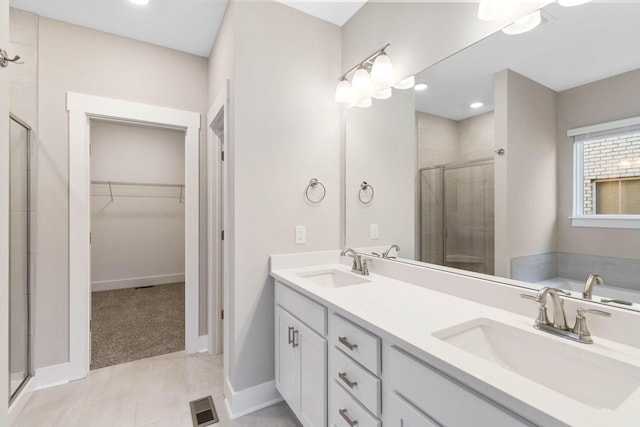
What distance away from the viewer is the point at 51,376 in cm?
208

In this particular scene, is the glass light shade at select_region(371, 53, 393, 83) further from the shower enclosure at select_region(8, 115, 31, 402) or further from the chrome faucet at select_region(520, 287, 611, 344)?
the shower enclosure at select_region(8, 115, 31, 402)

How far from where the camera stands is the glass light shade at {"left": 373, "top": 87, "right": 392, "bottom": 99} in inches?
72.5

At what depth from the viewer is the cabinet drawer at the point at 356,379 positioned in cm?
103

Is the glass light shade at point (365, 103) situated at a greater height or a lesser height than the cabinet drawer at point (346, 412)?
greater

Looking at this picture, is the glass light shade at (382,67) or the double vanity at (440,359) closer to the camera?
the double vanity at (440,359)

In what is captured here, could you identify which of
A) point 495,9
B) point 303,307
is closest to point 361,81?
point 495,9

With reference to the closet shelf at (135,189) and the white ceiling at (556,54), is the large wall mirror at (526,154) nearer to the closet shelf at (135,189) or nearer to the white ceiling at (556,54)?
the white ceiling at (556,54)

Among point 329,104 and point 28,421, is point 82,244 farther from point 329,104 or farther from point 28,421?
point 329,104

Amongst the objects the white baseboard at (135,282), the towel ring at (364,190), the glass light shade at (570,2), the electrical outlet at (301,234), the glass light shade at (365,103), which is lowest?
the white baseboard at (135,282)

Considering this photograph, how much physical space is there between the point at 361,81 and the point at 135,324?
11.0 feet

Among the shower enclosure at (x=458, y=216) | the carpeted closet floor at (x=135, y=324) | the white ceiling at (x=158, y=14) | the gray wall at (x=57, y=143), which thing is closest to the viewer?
the shower enclosure at (x=458, y=216)

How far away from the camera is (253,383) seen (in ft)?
6.06

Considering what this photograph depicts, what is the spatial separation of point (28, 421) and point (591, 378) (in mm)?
2792

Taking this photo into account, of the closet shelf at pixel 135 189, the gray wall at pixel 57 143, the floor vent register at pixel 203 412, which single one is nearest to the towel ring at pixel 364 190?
the floor vent register at pixel 203 412
